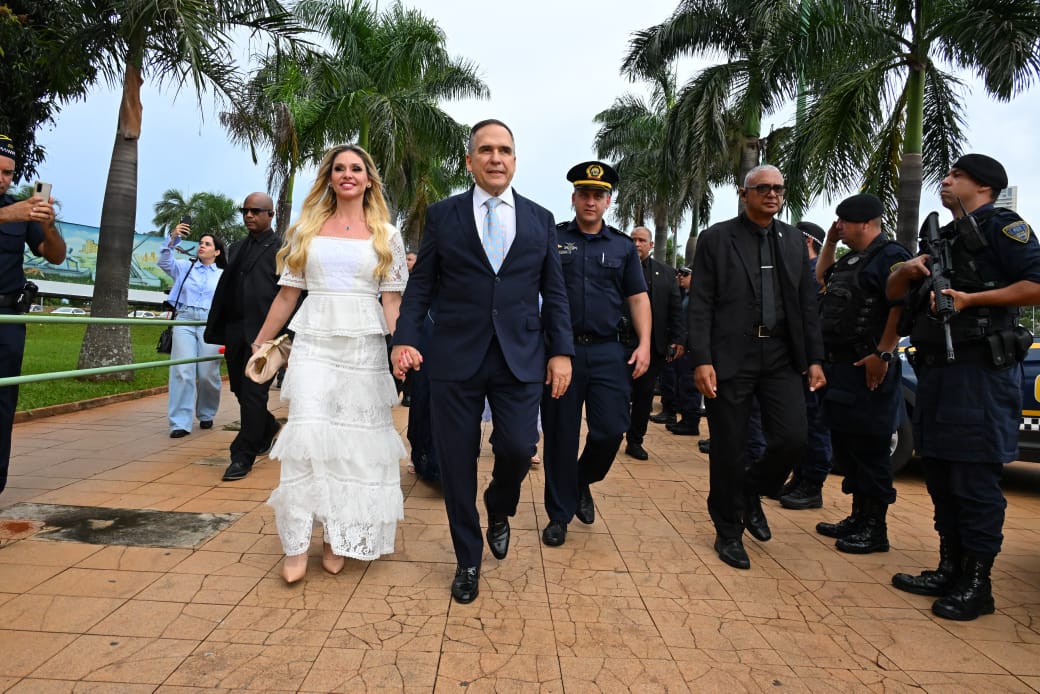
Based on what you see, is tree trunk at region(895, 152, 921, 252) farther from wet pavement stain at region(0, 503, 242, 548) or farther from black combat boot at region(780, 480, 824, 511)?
wet pavement stain at region(0, 503, 242, 548)

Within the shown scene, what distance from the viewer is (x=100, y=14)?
9.69 metres

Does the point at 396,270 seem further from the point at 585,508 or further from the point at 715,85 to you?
the point at 715,85

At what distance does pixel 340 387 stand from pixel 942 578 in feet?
10.3

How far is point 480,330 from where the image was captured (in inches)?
125

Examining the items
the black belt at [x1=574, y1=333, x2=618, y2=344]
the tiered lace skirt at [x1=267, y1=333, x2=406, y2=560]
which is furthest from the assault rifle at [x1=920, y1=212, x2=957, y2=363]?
the tiered lace skirt at [x1=267, y1=333, x2=406, y2=560]

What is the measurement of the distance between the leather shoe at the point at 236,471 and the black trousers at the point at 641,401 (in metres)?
3.52

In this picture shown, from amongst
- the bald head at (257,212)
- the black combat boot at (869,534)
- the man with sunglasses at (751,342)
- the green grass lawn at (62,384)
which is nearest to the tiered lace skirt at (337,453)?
the man with sunglasses at (751,342)

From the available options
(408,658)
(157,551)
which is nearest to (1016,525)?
(408,658)

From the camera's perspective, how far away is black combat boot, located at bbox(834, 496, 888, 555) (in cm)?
403

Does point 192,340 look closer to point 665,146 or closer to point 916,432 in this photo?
point 916,432

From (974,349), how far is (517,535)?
102 inches

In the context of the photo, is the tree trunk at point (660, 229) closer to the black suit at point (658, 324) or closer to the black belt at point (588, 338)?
the black suit at point (658, 324)

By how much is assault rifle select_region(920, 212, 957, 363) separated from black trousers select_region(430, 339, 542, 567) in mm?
1945

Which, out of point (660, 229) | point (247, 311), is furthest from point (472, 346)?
point (660, 229)
